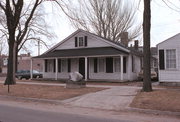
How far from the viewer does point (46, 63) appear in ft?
120

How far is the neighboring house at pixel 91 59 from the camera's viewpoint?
30406 millimetres

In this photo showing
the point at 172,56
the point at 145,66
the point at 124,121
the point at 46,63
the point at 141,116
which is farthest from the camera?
the point at 46,63

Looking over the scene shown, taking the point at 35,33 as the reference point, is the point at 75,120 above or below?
below

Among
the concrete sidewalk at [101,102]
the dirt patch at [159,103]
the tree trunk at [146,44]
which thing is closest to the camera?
the dirt patch at [159,103]

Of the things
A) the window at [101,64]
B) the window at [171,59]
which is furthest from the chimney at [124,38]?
the window at [171,59]

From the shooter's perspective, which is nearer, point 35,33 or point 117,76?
point 117,76

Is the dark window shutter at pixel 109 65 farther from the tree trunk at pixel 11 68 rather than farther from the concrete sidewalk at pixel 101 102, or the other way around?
the concrete sidewalk at pixel 101 102

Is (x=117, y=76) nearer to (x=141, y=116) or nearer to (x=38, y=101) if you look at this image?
(x=38, y=101)

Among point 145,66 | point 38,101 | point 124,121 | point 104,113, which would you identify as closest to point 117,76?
point 145,66

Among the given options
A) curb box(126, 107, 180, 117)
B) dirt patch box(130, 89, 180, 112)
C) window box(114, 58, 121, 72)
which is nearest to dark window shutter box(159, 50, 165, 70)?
window box(114, 58, 121, 72)

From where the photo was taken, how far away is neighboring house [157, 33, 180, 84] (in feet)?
77.6

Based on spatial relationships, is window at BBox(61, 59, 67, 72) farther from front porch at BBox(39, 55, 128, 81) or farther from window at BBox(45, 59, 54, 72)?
window at BBox(45, 59, 54, 72)

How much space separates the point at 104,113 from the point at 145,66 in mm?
6871

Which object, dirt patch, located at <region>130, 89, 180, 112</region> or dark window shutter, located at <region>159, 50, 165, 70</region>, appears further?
dark window shutter, located at <region>159, 50, 165, 70</region>
